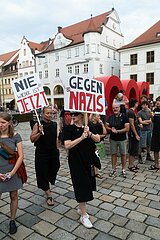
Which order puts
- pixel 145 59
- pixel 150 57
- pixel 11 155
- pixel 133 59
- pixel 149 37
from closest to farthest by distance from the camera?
pixel 11 155 < pixel 150 57 < pixel 145 59 < pixel 149 37 < pixel 133 59

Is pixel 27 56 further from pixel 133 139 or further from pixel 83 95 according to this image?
pixel 83 95

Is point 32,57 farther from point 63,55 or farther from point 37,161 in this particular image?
point 37,161

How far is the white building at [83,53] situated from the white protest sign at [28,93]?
95.8ft

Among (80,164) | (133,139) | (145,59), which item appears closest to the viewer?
(80,164)

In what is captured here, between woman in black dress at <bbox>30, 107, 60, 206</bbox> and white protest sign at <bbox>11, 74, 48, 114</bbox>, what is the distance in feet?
0.81

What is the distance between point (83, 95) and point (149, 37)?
30784 mm

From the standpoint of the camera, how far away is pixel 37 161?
367cm

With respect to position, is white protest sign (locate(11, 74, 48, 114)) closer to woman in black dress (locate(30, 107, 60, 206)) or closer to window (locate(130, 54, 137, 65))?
woman in black dress (locate(30, 107, 60, 206))

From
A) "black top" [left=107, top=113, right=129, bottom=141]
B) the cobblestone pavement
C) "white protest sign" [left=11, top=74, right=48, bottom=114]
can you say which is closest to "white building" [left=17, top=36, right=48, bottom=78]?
"black top" [left=107, top=113, right=129, bottom=141]

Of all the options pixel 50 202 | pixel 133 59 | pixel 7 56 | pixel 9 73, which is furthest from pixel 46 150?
→ pixel 7 56

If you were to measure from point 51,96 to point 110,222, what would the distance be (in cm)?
3718

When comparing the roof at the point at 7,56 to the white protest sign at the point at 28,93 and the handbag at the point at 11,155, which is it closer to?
the white protest sign at the point at 28,93

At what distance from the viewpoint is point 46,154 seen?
366 centimetres

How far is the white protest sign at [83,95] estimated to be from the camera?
2982 millimetres
